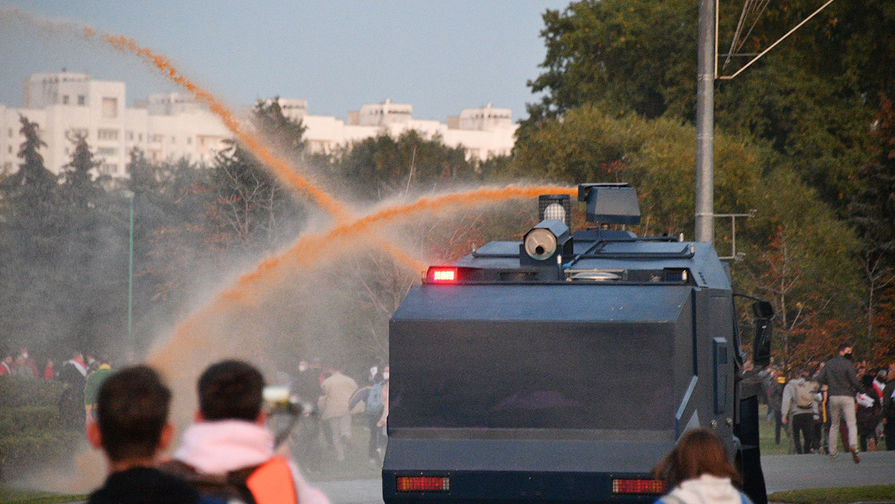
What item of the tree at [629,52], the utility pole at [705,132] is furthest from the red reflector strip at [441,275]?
the tree at [629,52]

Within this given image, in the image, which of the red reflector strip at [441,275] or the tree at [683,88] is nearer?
the red reflector strip at [441,275]

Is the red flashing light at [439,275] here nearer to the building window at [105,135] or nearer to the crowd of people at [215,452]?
the crowd of people at [215,452]

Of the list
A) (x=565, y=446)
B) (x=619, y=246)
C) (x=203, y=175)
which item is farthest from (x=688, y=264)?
(x=203, y=175)

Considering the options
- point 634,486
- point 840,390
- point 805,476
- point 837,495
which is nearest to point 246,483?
point 634,486

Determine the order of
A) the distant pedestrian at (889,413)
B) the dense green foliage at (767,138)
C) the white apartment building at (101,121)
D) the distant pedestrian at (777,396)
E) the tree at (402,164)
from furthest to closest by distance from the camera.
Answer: the tree at (402,164) → the dense green foliage at (767,138) → the white apartment building at (101,121) → the distant pedestrian at (777,396) → the distant pedestrian at (889,413)

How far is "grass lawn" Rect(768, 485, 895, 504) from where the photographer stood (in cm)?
1441

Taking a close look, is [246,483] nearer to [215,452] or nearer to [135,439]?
[215,452]

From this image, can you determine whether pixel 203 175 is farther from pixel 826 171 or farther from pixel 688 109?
pixel 826 171

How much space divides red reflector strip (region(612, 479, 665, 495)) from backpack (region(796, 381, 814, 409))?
15074mm

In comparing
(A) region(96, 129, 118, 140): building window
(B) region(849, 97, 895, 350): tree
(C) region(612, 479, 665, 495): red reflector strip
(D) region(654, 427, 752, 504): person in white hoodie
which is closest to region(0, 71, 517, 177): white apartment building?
(A) region(96, 129, 118, 140): building window

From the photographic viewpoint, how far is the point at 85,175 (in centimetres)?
4341

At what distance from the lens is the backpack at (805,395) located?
877 inches

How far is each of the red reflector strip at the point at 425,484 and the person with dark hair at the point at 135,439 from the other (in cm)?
451

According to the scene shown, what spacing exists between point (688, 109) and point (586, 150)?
13.4 meters
